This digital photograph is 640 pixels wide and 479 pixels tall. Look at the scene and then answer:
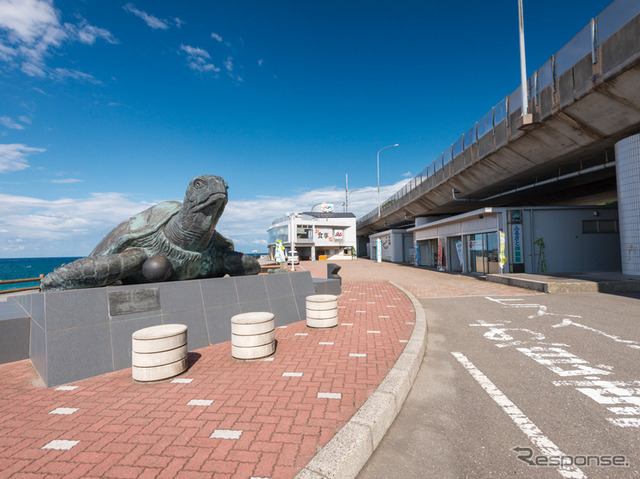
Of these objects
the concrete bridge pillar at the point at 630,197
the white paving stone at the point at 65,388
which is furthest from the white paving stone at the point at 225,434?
the concrete bridge pillar at the point at 630,197

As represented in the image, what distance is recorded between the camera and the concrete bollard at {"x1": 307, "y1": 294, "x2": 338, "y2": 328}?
23.0 feet

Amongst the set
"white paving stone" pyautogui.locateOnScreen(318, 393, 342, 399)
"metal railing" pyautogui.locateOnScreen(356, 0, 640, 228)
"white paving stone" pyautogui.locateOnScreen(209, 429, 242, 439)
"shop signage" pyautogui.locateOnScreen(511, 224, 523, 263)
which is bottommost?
"white paving stone" pyautogui.locateOnScreen(318, 393, 342, 399)

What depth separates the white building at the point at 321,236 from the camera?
55.3m

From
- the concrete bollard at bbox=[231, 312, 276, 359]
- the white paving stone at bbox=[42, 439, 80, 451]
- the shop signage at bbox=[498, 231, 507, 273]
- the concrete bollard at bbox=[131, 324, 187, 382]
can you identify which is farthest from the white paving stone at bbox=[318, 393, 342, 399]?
the shop signage at bbox=[498, 231, 507, 273]

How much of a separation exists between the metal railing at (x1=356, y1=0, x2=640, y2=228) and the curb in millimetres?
13307

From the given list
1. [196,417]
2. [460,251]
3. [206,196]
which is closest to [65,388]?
[196,417]

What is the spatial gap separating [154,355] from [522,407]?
454cm

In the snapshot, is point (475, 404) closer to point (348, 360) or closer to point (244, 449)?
point (348, 360)

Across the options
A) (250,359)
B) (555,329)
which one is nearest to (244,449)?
(250,359)

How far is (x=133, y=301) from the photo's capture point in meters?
5.17

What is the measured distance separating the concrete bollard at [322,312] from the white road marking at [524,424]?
9.94ft

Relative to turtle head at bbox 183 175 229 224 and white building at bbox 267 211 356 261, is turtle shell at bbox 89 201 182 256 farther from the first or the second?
white building at bbox 267 211 356 261

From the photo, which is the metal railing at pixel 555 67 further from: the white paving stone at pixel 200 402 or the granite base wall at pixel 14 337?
the granite base wall at pixel 14 337

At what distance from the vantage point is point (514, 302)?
34.1ft
